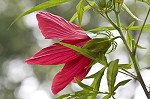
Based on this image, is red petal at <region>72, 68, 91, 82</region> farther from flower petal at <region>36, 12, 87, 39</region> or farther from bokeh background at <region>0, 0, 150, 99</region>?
bokeh background at <region>0, 0, 150, 99</region>

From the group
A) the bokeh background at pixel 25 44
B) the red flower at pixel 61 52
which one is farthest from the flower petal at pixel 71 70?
the bokeh background at pixel 25 44

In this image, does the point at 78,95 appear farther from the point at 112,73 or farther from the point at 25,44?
the point at 25,44

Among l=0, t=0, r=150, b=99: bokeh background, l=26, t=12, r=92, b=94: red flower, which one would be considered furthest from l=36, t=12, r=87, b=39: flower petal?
l=0, t=0, r=150, b=99: bokeh background

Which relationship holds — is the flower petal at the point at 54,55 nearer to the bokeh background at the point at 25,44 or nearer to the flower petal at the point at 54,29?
the flower petal at the point at 54,29

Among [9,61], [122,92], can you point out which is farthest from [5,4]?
[122,92]

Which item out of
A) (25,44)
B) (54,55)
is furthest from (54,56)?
(25,44)

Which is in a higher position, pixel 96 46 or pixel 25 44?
pixel 25 44
